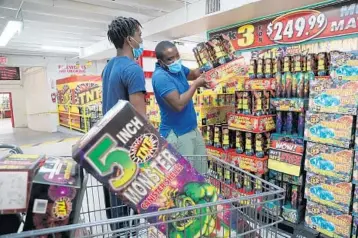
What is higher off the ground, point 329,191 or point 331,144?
point 331,144

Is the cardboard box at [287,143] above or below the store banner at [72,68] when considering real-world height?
below

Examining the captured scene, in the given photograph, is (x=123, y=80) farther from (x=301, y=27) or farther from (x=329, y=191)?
(x=301, y=27)

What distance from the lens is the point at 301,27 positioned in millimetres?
4328

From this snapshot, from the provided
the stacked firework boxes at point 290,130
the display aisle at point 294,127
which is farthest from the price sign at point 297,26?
the stacked firework boxes at point 290,130

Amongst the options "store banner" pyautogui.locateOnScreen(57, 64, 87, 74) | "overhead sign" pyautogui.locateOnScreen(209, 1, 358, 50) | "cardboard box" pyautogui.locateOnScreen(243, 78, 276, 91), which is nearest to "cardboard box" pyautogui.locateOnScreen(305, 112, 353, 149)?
"cardboard box" pyautogui.locateOnScreen(243, 78, 276, 91)

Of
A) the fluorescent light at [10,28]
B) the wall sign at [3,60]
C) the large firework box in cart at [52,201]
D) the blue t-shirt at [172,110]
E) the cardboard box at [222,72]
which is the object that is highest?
the fluorescent light at [10,28]

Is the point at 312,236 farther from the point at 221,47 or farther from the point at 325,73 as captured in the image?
the point at 221,47

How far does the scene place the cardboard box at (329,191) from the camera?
2088mm

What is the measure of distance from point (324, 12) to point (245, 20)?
151 cm

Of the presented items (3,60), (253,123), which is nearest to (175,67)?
(253,123)

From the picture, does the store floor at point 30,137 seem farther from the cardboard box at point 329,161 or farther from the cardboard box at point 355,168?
the cardboard box at point 355,168

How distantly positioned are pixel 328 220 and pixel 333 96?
103 centimetres

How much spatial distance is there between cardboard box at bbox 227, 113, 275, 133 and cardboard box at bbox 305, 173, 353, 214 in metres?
0.55

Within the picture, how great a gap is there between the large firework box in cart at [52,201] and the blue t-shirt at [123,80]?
73cm
